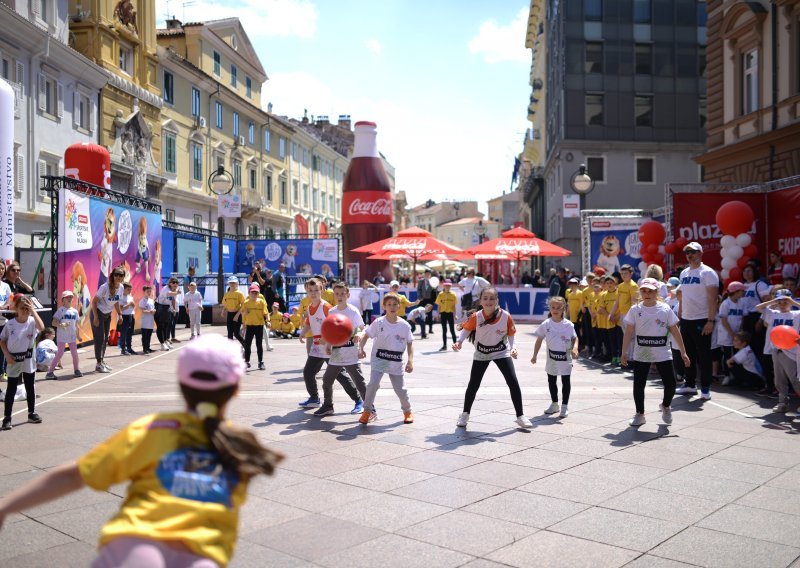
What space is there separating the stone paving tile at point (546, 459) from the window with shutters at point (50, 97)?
79.8 ft

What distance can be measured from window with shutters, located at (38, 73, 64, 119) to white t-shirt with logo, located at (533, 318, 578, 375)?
896 inches

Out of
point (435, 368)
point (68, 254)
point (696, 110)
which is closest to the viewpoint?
point (435, 368)

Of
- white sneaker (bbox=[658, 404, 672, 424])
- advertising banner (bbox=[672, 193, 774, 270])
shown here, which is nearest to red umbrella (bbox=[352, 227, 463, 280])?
advertising banner (bbox=[672, 193, 774, 270])

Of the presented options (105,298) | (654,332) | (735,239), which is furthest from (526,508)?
(105,298)

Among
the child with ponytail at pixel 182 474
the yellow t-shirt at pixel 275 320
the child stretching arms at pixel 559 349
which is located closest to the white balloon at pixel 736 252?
the child stretching arms at pixel 559 349

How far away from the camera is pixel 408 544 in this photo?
4.90 m

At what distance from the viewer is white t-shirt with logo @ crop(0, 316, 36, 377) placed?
8.66 m

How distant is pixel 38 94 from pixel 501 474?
975 inches

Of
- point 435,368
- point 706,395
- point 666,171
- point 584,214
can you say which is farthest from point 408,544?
point 666,171

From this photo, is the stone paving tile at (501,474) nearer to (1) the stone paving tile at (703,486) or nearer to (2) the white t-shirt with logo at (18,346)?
(1) the stone paving tile at (703,486)

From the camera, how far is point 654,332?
8.72 meters

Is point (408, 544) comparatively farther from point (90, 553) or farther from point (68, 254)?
point (68, 254)

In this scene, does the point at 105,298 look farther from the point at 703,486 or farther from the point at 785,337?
the point at 703,486

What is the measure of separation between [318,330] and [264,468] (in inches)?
306
